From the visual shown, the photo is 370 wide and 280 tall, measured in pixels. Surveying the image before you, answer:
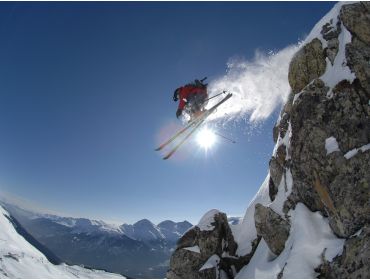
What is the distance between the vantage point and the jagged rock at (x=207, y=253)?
→ 2412cm

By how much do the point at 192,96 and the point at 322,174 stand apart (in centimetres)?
1212

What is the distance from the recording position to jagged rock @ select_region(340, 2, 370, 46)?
60.3ft

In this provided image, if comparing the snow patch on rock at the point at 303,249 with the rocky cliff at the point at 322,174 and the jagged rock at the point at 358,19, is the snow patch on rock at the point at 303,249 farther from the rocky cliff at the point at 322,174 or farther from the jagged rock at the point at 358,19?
the jagged rock at the point at 358,19

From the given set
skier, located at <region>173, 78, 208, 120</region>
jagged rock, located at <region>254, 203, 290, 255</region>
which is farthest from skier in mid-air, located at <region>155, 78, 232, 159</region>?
jagged rock, located at <region>254, 203, 290, 255</region>

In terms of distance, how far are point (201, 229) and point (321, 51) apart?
14.0m

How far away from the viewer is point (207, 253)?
80.8 ft

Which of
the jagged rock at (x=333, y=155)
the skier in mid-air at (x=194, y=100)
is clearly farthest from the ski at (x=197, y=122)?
the jagged rock at (x=333, y=155)

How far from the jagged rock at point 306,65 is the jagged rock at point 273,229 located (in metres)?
7.58

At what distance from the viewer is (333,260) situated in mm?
15242

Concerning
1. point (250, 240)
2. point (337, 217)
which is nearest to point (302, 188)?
point (337, 217)

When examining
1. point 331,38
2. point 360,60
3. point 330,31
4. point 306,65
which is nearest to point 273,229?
point 306,65

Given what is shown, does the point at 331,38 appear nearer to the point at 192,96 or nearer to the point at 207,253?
the point at 192,96

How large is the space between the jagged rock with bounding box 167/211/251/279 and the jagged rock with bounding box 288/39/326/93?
435 inches

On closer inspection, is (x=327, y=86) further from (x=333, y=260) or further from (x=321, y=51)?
(x=333, y=260)
